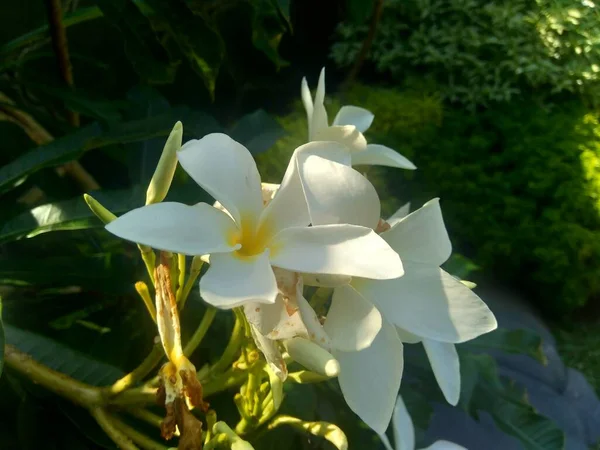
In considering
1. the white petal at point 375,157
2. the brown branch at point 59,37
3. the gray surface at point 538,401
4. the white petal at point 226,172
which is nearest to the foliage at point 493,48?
the gray surface at point 538,401

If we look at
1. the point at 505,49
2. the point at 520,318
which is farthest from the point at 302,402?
the point at 505,49

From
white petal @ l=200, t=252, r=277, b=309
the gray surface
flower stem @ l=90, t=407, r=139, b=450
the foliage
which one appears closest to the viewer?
white petal @ l=200, t=252, r=277, b=309

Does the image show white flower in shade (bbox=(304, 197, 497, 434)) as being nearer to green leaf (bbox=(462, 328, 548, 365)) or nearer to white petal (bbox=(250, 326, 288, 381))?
white petal (bbox=(250, 326, 288, 381))

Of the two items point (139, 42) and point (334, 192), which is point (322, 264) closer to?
point (334, 192)

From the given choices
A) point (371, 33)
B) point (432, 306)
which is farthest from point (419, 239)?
point (371, 33)

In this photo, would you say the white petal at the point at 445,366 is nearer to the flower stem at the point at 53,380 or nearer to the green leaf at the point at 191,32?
the flower stem at the point at 53,380

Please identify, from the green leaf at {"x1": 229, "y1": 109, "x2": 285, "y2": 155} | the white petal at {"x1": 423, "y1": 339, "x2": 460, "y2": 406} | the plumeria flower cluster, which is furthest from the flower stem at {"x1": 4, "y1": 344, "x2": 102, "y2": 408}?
the green leaf at {"x1": 229, "y1": 109, "x2": 285, "y2": 155}

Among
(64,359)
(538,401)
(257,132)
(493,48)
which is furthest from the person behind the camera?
(493,48)
